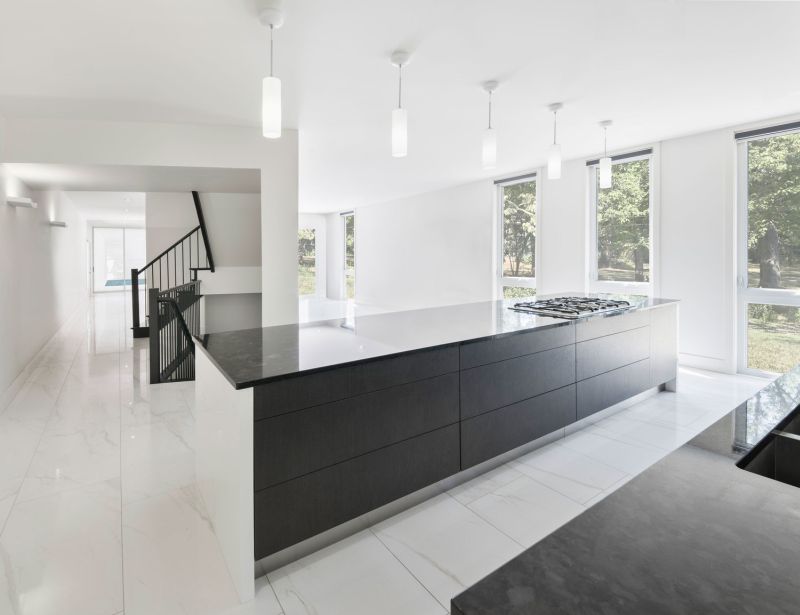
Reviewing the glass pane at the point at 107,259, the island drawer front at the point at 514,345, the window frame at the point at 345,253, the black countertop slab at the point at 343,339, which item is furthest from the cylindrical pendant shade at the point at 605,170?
the glass pane at the point at 107,259

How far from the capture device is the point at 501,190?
7617 millimetres

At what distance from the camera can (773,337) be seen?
461 cm

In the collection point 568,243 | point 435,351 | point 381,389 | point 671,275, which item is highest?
point 568,243

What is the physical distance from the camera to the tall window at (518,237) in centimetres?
708

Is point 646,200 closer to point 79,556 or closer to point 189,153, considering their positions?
point 189,153

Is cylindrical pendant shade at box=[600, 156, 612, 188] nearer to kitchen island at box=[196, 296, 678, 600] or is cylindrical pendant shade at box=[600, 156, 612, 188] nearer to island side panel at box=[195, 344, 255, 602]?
kitchen island at box=[196, 296, 678, 600]

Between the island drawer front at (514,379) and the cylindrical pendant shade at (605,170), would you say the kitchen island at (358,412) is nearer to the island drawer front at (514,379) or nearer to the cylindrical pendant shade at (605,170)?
the island drawer front at (514,379)

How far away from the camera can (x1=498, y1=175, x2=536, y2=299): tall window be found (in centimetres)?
708

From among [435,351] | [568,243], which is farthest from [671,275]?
[435,351]

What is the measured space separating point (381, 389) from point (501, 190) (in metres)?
6.39

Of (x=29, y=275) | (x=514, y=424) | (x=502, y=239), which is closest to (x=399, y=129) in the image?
(x=514, y=424)

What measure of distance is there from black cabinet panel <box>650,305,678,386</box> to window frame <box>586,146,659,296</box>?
1673 millimetres

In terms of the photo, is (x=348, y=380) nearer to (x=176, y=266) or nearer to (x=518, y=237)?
(x=518, y=237)

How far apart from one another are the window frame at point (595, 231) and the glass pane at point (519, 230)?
1023 mm
